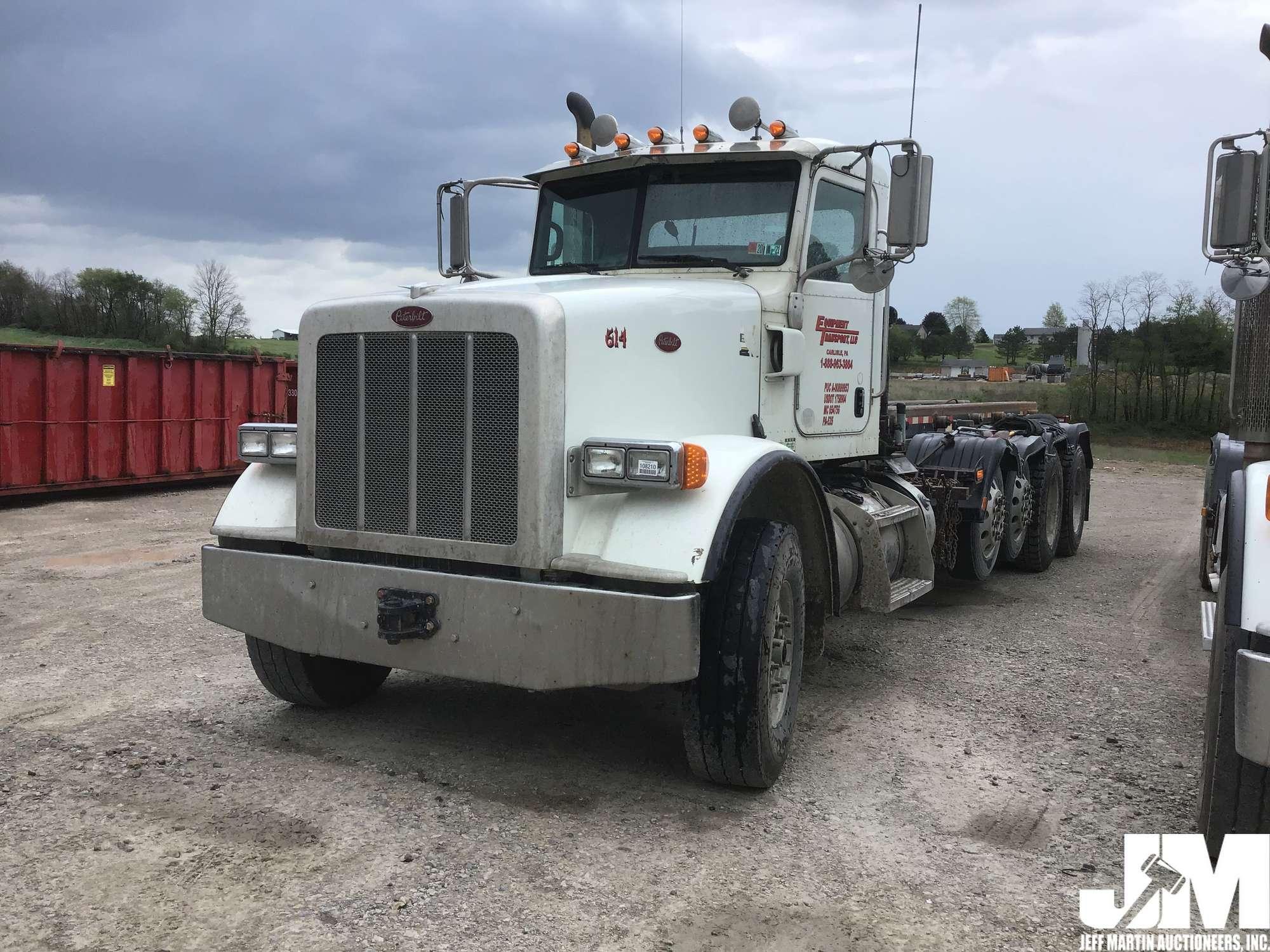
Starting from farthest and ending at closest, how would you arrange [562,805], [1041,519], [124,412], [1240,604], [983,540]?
[124,412]
[1041,519]
[983,540]
[562,805]
[1240,604]

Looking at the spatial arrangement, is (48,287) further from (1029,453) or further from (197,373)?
(1029,453)

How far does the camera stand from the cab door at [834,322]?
5465mm

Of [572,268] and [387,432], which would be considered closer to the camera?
[387,432]

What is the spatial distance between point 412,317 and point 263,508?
126cm

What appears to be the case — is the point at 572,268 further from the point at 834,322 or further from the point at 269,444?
the point at 269,444

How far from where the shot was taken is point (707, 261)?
526 centimetres

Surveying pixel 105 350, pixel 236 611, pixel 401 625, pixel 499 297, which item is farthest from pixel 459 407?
pixel 105 350

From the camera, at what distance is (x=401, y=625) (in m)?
4.05

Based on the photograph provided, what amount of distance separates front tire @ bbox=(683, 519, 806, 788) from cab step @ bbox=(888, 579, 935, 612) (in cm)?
160

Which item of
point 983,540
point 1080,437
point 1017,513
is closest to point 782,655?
point 983,540

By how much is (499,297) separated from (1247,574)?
2715mm

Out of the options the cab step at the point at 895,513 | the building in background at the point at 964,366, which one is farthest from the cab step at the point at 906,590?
the building in background at the point at 964,366

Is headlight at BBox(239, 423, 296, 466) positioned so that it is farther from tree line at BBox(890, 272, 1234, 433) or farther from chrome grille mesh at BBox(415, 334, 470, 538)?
tree line at BBox(890, 272, 1234, 433)

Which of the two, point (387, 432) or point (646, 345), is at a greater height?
point (646, 345)
